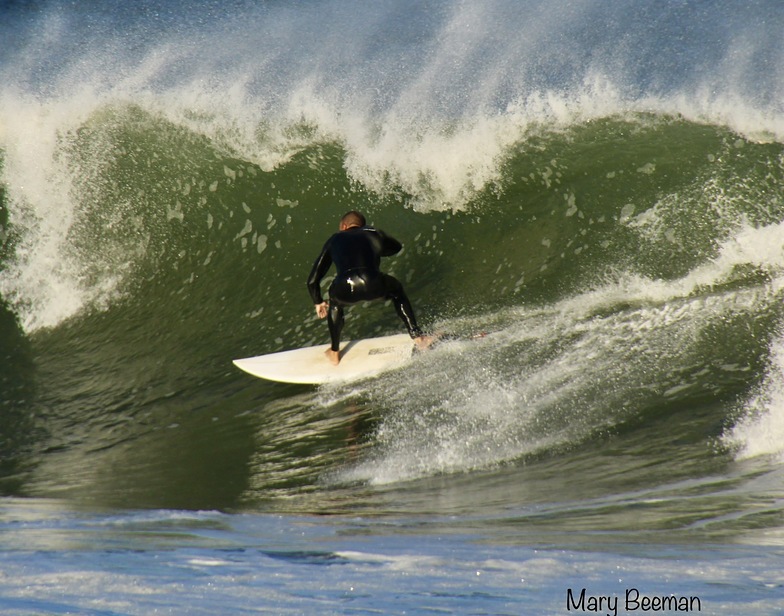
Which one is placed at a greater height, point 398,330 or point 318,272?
point 318,272

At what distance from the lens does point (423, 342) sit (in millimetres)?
6719

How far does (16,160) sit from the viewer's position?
10461 mm

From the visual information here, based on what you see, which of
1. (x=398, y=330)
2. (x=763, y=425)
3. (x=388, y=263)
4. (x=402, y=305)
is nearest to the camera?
(x=763, y=425)

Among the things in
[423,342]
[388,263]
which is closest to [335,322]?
[423,342]

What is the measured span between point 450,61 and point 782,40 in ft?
21.2

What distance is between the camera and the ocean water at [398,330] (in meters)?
3.22

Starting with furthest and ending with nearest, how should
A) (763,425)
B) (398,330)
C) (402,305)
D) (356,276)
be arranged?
(398,330) < (402,305) < (356,276) < (763,425)

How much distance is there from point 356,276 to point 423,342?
72cm

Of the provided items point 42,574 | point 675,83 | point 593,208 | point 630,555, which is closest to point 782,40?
point 675,83

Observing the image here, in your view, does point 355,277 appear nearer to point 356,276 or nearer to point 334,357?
point 356,276

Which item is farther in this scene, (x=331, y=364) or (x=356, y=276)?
(x=331, y=364)

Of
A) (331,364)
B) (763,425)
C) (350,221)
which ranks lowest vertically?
(763,425)

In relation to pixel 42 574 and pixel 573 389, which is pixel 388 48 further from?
pixel 42 574

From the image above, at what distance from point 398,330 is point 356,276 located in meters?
0.99
